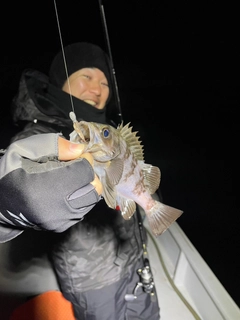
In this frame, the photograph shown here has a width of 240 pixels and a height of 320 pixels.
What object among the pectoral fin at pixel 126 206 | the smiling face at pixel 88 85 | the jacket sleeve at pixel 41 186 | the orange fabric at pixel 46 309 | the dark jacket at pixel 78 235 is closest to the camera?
the jacket sleeve at pixel 41 186

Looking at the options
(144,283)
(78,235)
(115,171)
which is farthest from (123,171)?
(144,283)

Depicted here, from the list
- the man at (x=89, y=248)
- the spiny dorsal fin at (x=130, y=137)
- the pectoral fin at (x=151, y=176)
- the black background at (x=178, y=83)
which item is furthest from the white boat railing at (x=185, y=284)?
the spiny dorsal fin at (x=130, y=137)

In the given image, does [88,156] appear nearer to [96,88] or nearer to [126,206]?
[126,206]

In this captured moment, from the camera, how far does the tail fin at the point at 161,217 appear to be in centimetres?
106

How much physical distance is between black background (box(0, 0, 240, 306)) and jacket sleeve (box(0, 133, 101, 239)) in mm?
1248

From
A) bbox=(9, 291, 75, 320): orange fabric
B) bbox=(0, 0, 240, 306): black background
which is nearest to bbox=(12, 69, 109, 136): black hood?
bbox=(0, 0, 240, 306): black background

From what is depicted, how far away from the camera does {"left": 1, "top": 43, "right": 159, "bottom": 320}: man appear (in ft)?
5.32

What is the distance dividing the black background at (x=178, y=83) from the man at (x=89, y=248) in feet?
1.60

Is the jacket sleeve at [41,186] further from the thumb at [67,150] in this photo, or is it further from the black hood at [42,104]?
the black hood at [42,104]

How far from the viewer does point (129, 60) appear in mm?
9547

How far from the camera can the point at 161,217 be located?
1091 millimetres

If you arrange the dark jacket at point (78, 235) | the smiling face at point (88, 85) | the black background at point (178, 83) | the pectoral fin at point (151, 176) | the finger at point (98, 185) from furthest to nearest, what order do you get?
the black background at point (178, 83)
the smiling face at point (88, 85)
the dark jacket at point (78, 235)
the pectoral fin at point (151, 176)
the finger at point (98, 185)

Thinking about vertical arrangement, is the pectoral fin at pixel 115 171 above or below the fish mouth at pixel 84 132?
below

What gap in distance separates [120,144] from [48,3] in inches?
312
